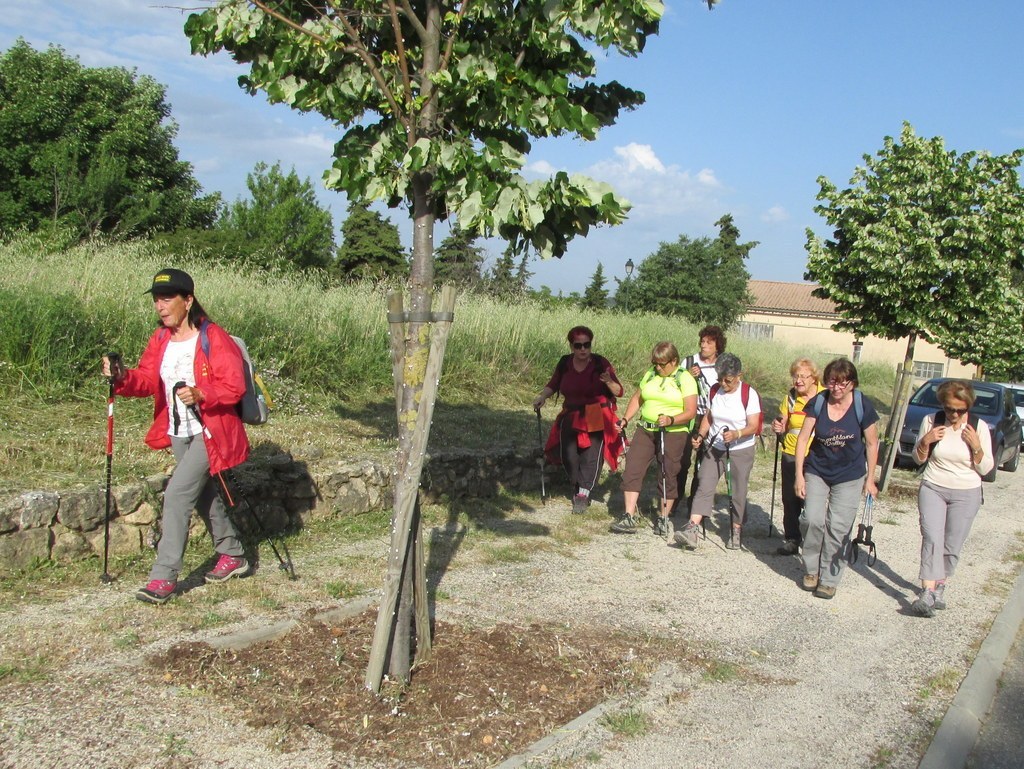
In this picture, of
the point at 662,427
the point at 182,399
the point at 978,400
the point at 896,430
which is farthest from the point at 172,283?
the point at 978,400

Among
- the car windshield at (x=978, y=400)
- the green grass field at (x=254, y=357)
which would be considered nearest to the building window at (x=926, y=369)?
the car windshield at (x=978, y=400)

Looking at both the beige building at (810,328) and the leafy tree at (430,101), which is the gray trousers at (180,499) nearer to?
the leafy tree at (430,101)

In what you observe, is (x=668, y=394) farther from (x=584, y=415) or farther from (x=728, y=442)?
(x=584, y=415)

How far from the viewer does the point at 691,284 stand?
4147cm

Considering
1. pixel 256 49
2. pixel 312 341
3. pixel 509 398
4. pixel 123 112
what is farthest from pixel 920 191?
pixel 123 112

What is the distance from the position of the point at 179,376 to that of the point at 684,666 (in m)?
3.32

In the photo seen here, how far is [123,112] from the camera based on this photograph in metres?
36.3

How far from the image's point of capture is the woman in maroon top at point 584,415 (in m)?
8.41

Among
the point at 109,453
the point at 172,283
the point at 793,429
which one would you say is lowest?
the point at 109,453

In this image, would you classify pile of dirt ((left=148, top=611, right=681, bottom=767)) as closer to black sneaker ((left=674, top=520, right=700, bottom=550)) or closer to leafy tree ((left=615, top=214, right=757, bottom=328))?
black sneaker ((left=674, top=520, right=700, bottom=550))

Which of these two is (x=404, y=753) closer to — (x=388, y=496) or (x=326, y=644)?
(x=326, y=644)

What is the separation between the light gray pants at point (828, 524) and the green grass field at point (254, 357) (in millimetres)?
3646

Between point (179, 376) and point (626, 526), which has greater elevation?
point (179, 376)

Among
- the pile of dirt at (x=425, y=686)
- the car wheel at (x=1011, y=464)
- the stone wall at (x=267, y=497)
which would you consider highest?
the stone wall at (x=267, y=497)
